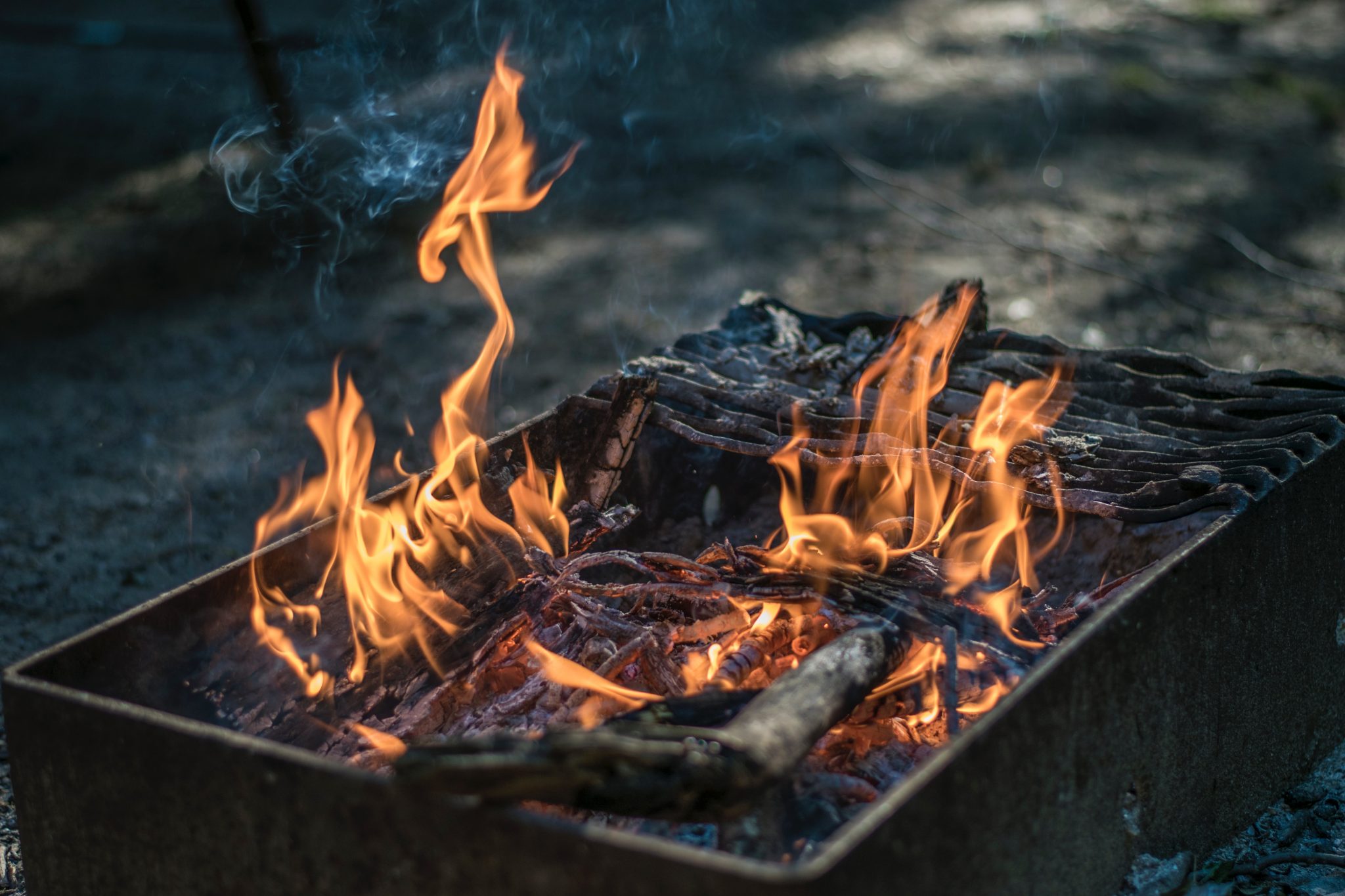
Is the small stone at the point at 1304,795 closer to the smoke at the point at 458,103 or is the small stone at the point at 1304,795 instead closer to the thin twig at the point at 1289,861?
the thin twig at the point at 1289,861

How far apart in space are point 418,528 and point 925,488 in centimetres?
128

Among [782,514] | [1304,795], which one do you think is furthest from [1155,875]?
[782,514]

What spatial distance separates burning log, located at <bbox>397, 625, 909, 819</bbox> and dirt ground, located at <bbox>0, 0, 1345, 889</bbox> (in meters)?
1.80

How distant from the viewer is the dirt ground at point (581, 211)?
19.0 feet

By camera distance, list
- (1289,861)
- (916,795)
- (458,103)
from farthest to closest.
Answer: (458,103)
(1289,861)
(916,795)

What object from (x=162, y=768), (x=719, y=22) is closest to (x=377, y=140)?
(x=162, y=768)

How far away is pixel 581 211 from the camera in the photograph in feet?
28.7

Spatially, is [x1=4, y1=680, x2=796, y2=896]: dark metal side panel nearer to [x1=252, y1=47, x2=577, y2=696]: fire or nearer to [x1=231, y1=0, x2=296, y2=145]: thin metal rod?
[x1=252, y1=47, x2=577, y2=696]: fire

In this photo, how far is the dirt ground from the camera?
5793mm

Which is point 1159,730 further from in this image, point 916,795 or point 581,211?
point 581,211

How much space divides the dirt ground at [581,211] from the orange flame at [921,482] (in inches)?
86.7

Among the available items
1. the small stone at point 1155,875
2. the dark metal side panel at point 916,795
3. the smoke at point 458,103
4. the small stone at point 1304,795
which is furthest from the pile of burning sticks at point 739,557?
the smoke at point 458,103

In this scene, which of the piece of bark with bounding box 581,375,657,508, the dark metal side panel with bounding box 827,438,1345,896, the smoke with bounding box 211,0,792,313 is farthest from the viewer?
the smoke with bounding box 211,0,792,313

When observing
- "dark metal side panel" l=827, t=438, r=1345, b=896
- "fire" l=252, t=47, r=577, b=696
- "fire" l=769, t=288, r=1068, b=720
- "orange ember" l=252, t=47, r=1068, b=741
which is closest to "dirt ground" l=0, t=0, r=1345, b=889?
"fire" l=252, t=47, r=577, b=696
